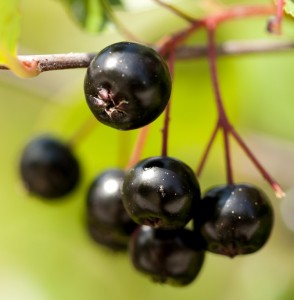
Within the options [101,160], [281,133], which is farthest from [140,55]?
[281,133]

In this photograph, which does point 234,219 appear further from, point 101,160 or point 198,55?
point 101,160

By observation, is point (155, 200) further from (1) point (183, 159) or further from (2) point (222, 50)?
(1) point (183, 159)

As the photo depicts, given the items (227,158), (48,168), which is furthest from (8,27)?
(48,168)

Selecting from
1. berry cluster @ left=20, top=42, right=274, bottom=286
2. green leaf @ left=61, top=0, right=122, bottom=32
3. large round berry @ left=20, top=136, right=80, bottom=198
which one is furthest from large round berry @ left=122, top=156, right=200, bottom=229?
large round berry @ left=20, top=136, right=80, bottom=198

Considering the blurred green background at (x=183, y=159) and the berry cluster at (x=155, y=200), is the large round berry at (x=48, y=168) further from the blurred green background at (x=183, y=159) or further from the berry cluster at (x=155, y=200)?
the berry cluster at (x=155, y=200)

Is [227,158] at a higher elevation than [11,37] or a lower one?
lower
